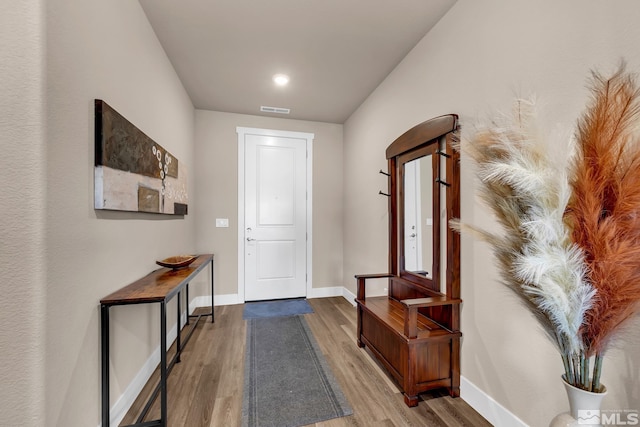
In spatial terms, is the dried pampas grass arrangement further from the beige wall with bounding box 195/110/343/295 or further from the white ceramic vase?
the beige wall with bounding box 195/110/343/295

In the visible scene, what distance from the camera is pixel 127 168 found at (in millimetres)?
1591

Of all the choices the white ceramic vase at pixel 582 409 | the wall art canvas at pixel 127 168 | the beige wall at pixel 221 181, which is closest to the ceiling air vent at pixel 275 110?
the beige wall at pixel 221 181

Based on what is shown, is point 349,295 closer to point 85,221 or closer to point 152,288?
point 152,288

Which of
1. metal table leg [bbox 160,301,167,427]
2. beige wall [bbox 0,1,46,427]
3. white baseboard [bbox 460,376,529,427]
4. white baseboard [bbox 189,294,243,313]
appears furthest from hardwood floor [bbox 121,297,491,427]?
beige wall [bbox 0,1,46,427]

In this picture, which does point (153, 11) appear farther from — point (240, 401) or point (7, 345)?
point (240, 401)

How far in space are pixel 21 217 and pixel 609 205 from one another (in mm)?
1887

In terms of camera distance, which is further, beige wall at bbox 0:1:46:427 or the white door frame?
the white door frame

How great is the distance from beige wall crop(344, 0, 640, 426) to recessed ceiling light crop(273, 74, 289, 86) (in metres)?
1.20

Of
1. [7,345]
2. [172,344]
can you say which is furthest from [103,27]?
[172,344]

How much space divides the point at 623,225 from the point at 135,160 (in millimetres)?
2235

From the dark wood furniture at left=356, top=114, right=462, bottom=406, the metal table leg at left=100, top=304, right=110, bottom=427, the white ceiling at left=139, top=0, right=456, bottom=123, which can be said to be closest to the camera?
the metal table leg at left=100, top=304, right=110, bottom=427

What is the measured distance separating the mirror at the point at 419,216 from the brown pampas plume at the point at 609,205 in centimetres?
122

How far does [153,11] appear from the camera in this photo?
189cm

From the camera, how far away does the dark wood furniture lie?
67.9 inches
